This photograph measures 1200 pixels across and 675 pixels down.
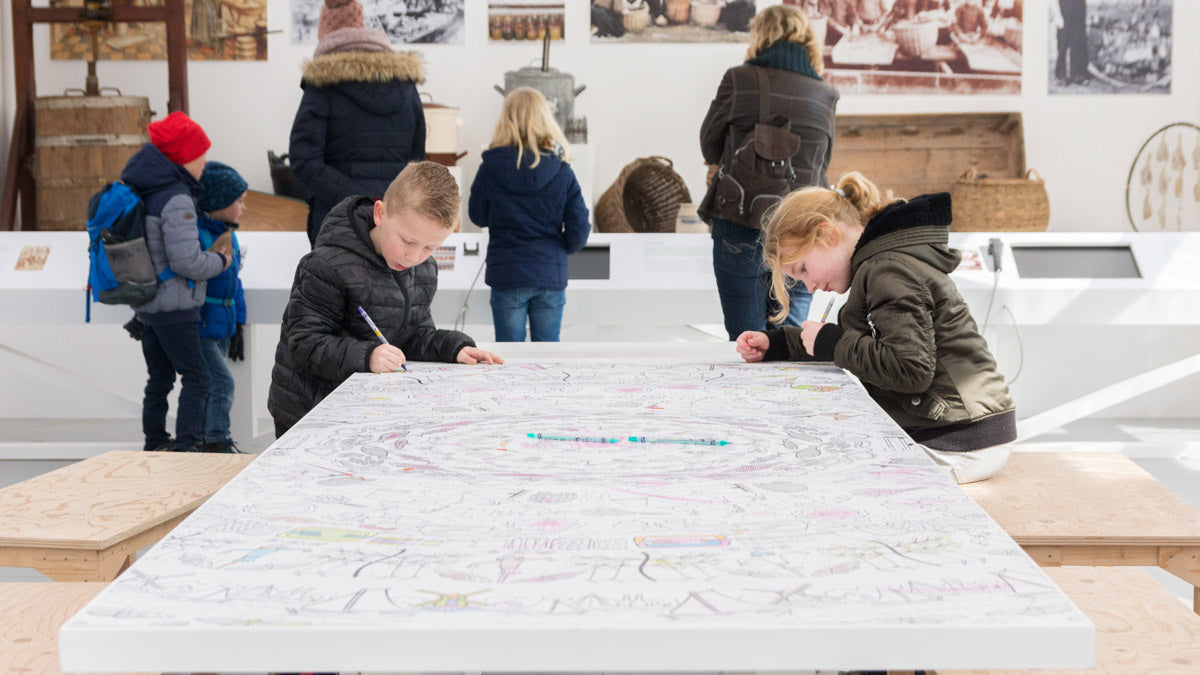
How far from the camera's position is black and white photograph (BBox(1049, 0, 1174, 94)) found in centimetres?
641

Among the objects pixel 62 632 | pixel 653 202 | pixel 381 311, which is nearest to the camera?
pixel 62 632

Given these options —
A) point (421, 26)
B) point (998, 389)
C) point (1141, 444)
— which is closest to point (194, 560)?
point (998, 389)

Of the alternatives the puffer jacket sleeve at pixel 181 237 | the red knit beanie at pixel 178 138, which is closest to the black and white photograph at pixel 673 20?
the red knit beanie at pixel 178 138

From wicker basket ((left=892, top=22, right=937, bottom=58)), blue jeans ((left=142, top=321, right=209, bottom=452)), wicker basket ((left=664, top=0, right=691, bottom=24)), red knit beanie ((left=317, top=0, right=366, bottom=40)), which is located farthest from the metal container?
blue jeans ((left=142, top=321, right=209, bottom=452))

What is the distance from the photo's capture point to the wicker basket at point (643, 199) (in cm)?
Answer: 587

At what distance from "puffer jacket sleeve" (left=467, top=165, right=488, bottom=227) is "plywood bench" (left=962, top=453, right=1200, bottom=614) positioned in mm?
2345

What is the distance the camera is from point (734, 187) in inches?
161

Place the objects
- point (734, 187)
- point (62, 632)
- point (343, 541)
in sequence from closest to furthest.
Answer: point (62, 632) → point (343, 541) → point (734, 187)

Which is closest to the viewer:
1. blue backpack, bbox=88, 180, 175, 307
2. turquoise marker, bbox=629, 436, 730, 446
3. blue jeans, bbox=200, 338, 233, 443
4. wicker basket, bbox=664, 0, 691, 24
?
turquoise marker, bbox=629, 436, 730, 446

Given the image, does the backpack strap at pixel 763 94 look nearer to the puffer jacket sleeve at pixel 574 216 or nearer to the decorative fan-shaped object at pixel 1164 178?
the puffer jacket sleeve at pixel 574 216

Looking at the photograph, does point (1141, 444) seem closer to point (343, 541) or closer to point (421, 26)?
point (421, 26)

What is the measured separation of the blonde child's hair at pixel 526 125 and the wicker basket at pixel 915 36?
2724mm

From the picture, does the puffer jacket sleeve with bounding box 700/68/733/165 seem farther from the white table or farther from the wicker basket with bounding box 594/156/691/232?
the white table

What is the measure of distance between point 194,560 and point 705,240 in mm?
4066
